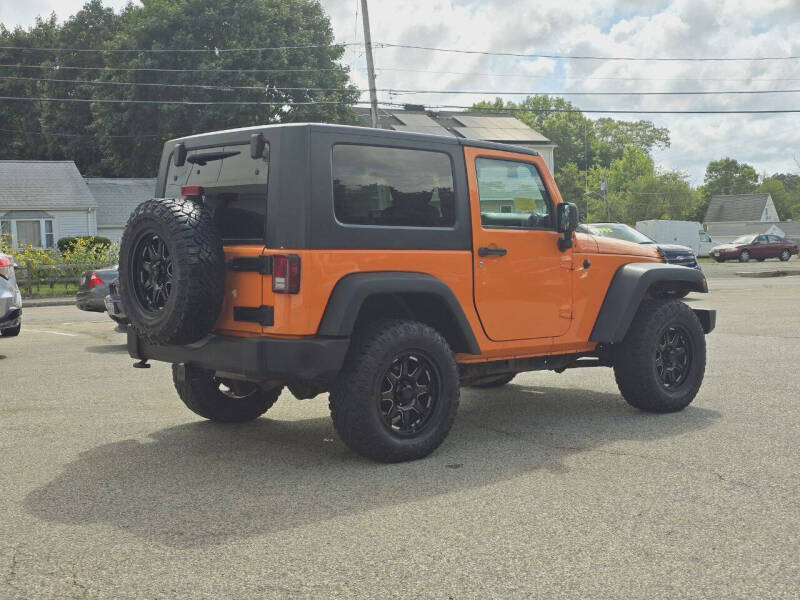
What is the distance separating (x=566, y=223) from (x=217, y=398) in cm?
284

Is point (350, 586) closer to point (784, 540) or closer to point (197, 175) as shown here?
point (784, 540)

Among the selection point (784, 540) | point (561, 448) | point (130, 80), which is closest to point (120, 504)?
point (561, 448)

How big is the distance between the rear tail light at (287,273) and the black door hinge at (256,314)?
0.49ft

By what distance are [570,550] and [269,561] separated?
4.26 feet

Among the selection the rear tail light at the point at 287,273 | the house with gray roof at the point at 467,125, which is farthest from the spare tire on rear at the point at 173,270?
the house with gray roof at the point at 467,125

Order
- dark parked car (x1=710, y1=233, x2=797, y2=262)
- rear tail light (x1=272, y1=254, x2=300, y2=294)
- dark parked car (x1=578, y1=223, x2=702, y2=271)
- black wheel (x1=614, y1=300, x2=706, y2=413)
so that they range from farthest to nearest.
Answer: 1. dark parked car (x1=710, y1=233, x2=797, y2=262)
2. dark parked car (x1=578, y1=223, x2=702, y2=271)
3. black wheel (x1=614, y1=300, x2=706, y2=413)
4. rear tail light (x1=272, y1=254, x2=300, y2=294)

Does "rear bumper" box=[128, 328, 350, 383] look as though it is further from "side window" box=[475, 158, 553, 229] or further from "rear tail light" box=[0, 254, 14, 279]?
"rear tail light" box=[0, 254, 14, 279]

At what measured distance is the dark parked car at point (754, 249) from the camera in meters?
49.7

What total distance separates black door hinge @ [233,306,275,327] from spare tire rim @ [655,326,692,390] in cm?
335

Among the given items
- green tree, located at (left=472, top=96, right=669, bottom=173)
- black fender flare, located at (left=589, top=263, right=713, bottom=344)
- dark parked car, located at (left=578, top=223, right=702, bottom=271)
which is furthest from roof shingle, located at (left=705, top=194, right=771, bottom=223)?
black fender flare, located at (left=589, top=263, right=713, bottom=344)

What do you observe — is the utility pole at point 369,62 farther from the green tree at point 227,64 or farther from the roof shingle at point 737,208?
the roof shingle at point 737,208

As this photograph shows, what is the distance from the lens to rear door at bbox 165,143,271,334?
5.48 meters

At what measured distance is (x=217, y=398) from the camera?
695 centimetres

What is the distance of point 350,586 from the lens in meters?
3.71
